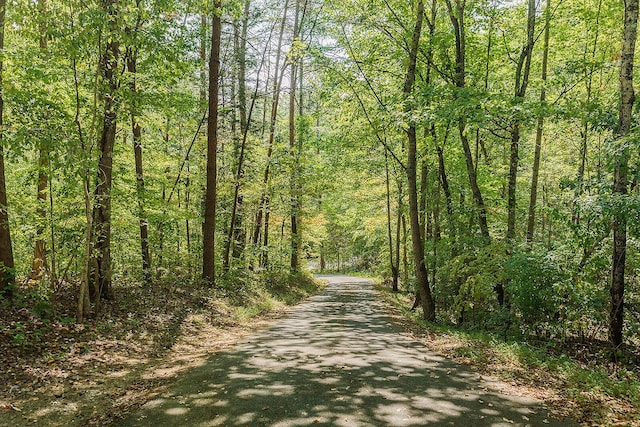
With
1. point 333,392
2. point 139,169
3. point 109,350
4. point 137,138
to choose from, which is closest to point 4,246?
point 109,350

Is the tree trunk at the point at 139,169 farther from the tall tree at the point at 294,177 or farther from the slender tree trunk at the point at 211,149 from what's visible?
the tall tree at the point at 294,177

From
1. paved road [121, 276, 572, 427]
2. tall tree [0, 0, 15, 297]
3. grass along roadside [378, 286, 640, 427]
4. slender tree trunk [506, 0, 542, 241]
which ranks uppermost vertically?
slender tree trunk [506, 0, 542, 241]

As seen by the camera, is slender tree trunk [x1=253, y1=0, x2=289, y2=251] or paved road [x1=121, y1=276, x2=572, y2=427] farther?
slender tree trunk [x1=253, y1=0, x2=289, y2=251]

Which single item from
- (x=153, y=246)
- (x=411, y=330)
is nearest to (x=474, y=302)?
(x=411, y=330)

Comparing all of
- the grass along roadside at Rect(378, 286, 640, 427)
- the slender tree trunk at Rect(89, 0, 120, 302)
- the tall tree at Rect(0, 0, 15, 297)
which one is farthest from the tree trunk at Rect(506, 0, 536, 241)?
the tall tree at Rect(0, 0, 15, 297)

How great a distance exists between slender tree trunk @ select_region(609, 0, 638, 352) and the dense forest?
0.11ft

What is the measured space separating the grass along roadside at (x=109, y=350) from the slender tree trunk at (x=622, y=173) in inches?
293

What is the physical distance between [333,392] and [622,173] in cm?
590

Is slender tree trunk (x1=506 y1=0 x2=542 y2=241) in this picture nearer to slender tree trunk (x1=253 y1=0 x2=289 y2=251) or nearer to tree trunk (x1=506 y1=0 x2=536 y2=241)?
tree trunk (x1=506 y1=0 x2=536 y2=241)

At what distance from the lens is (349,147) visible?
19516 mm

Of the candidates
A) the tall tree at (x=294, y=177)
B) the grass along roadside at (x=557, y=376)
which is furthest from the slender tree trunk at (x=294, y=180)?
the grass along roadside at (x=557, y=376)

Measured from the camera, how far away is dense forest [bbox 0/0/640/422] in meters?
7.31

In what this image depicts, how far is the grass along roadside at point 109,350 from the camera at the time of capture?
4.88 meters

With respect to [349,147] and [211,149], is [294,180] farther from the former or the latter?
[211,149]
